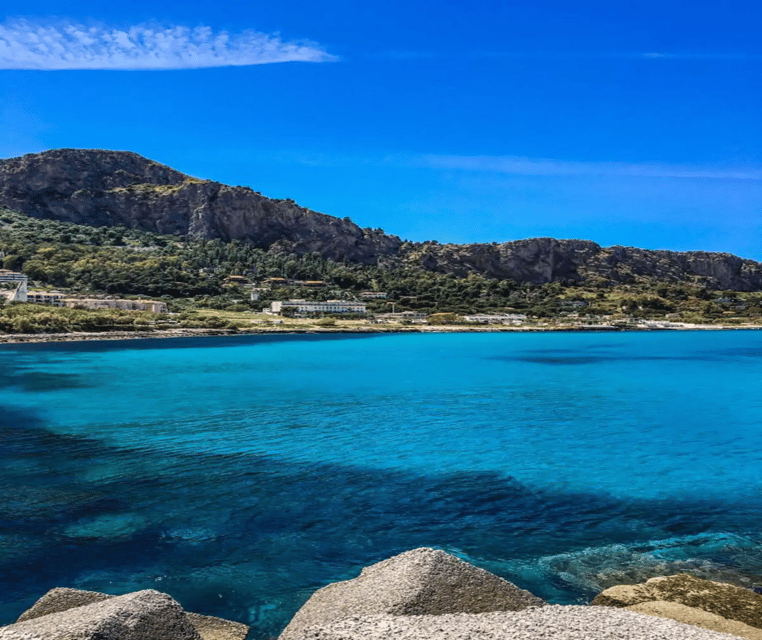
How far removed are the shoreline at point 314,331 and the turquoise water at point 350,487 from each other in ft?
127

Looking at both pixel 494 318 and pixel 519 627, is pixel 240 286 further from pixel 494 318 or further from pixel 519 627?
pixel 519 627

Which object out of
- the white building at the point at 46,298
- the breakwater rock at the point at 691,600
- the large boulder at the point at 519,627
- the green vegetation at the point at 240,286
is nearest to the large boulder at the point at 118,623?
the large boulder at the point at 519,627

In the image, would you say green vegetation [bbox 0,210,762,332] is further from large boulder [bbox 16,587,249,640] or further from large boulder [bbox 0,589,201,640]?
large boulder [bbox 0,589,201,640]

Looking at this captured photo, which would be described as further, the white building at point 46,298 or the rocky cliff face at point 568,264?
the rocky cliff face at point 568,264

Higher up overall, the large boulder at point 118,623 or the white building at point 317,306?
the white building at point 317,306

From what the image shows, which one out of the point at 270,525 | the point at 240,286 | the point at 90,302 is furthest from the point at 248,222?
the point at 270,525

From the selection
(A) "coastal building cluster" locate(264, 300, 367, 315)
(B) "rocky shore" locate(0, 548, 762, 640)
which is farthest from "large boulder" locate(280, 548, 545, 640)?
(A) "coastal building cluster" locate(264, 300, 367, 315)

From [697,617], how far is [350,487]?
8.46 m

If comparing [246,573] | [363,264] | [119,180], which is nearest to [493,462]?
[246,573]

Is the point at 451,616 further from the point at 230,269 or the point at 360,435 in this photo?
the point at 230,269

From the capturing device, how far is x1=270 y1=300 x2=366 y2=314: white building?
4390 inches

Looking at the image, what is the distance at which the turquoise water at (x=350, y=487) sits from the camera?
9695 millimetres

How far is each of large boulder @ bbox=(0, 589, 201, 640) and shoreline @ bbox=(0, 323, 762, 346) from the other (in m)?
68.2

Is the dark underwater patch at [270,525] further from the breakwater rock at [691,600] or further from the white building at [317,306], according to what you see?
the white building at [317,306]
